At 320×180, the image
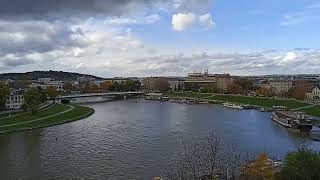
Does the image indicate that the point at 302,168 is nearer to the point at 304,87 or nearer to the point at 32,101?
the point at 32,101

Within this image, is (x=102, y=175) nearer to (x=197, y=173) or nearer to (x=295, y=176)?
(x=197, y=173)

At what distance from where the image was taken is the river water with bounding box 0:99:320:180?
12.9 m

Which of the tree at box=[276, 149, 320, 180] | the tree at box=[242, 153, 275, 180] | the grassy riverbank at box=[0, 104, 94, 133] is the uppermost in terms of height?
the tree at box=[276, 149, 320, 180]

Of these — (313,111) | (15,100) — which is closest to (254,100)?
(313,111)

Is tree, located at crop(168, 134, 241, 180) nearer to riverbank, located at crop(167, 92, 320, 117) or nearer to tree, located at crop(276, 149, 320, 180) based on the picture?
tree, located at crop(276, 149, 320, 180)

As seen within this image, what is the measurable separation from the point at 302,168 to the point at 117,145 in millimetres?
10023

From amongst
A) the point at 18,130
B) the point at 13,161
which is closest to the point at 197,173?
the point at 13,161

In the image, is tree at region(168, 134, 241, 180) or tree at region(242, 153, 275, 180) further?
tree at region(168, 134, 241, 180)

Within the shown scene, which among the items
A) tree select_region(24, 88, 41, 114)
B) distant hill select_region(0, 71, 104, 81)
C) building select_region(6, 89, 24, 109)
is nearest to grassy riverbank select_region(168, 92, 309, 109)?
tree select_region(24, 88, 41, 114)

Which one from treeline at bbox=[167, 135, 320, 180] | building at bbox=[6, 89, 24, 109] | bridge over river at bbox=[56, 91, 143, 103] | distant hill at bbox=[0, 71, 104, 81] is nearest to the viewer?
treeline at bbox=[167, 135, 320, 180]

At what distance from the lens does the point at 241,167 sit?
1112 cm

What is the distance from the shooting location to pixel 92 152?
51.5 feet

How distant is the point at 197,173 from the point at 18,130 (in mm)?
13490

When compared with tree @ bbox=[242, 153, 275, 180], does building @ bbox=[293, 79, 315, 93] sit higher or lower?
higher
